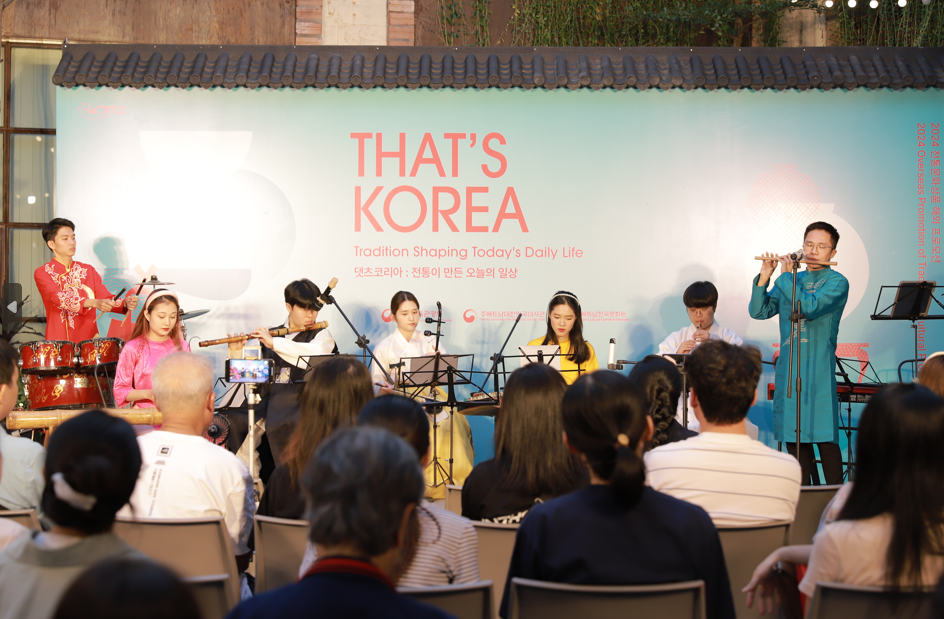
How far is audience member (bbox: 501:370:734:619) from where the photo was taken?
1618 mm

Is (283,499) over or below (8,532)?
below

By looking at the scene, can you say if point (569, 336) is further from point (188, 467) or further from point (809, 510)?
point (188, 467)

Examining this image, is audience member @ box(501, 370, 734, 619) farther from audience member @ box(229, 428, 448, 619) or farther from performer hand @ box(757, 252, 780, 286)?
performer hand @ box(757, 252, 780, 286)

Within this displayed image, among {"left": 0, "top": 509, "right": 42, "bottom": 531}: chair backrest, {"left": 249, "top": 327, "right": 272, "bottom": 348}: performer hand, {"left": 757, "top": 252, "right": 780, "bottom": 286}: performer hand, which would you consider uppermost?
{"left": 757, "top": 252, "right": 780, "bottom": 286}: performer hand

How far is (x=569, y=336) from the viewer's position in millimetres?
5684

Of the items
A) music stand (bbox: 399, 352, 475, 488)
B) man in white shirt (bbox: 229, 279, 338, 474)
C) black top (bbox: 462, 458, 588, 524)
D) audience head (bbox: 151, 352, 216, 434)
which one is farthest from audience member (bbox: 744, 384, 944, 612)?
man in white shirt (bbox: 229, 279, 338, 474)

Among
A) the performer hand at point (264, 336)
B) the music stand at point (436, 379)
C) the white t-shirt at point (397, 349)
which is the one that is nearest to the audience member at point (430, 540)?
the music stand at point (436, 379)

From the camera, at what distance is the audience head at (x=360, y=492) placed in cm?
113

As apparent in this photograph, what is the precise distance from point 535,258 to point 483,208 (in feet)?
1.92

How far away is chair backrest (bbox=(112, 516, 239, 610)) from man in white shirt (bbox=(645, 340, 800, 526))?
46.6 inches

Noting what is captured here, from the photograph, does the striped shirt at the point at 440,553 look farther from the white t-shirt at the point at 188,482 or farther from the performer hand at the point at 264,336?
the performer hand at the point at 264,336

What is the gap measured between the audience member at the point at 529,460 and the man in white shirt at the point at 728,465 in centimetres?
25

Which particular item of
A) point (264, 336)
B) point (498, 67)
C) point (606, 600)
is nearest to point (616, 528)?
point (606, 600)

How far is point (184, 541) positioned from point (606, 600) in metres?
1.19
